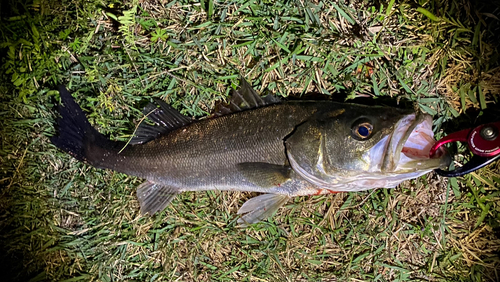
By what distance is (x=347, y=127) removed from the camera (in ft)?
8.50

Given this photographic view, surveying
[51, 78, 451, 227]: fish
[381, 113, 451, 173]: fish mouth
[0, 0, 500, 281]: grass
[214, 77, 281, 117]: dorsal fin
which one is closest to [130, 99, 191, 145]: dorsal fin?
[51, 78, 451, 227]: fish

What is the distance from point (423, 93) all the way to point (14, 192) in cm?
454

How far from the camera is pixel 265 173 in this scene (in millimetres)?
2885

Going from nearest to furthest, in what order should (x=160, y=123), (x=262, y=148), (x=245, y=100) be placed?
(x=262, y=148)
(x=245, y=100)
(x=160, y=123)

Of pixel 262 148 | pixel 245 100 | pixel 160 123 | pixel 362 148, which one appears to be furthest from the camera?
pixel 160 123

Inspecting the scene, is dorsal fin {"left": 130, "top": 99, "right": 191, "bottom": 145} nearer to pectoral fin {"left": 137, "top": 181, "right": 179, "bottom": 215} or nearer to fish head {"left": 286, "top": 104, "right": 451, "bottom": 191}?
pectoral fin {"left": 137, "top": 181, "right": 179, "bottom": 215}

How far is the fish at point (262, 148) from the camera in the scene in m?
2.51

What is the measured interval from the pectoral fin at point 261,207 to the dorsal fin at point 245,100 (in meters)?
0.88

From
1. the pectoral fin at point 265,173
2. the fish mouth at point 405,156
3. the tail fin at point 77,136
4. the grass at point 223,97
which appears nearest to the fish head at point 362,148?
the fish mouth at point 405,156

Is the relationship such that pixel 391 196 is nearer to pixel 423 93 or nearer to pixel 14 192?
pixel 423 93

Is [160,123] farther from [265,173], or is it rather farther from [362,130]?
[362,130]

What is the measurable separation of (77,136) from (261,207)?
2.02 m

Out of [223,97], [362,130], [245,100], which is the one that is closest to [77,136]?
[223,97]

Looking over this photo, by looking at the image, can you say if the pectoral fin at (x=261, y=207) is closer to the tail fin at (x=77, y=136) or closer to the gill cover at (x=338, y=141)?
the gill cover at (x=338, y=141)
